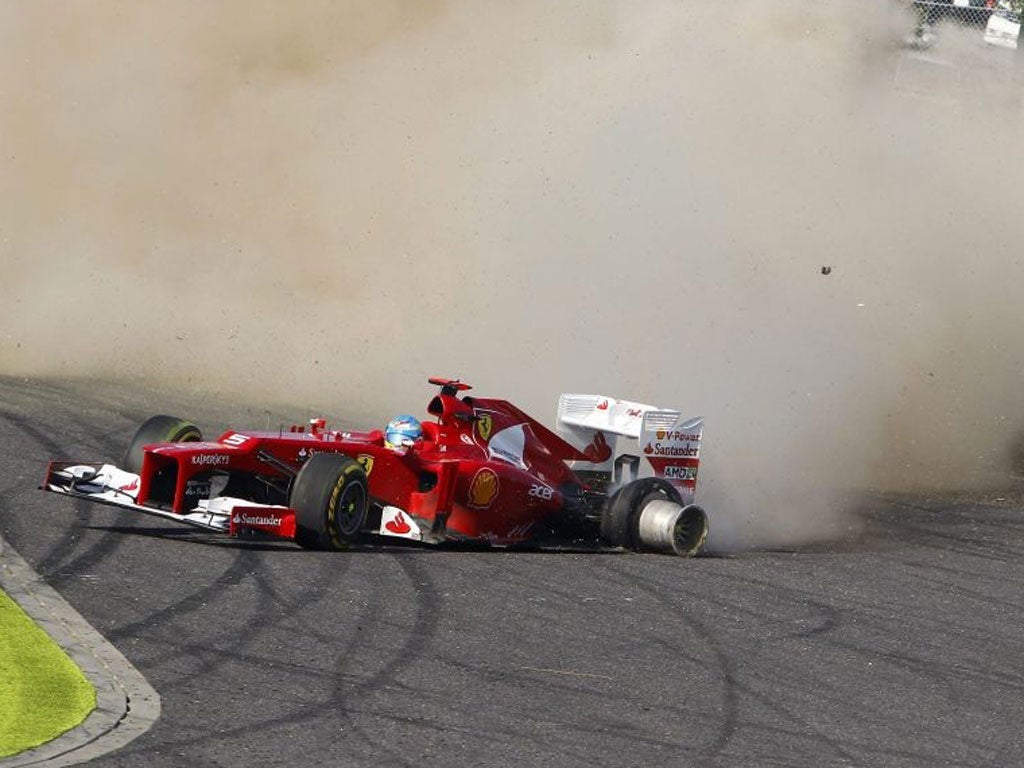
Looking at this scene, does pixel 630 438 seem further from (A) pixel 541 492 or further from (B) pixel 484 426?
(B) pixel 484 426

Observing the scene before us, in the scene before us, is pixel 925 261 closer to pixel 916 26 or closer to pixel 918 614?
pixel 916 26

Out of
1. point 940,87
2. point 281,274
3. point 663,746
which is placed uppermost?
point 940,87

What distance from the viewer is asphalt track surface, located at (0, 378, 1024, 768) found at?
7703 millimetres

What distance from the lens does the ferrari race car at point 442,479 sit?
1128 cm

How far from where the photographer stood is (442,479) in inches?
485

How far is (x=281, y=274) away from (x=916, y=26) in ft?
35.3

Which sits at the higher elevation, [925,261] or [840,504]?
[925,261]

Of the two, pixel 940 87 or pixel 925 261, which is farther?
pixel 940 87

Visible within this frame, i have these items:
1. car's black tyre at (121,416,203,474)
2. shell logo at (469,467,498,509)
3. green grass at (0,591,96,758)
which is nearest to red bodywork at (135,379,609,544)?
shell logo at (469,467,498,509)

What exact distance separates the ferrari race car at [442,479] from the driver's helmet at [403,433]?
6 cm

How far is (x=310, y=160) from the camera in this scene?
2414 centimetres

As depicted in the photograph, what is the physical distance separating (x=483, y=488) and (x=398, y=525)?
83 centimetres

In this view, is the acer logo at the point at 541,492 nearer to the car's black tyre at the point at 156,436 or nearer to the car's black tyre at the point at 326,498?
the car's black tyre at the point at 326,498

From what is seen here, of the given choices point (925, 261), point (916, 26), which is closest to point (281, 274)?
point (925, 261)
